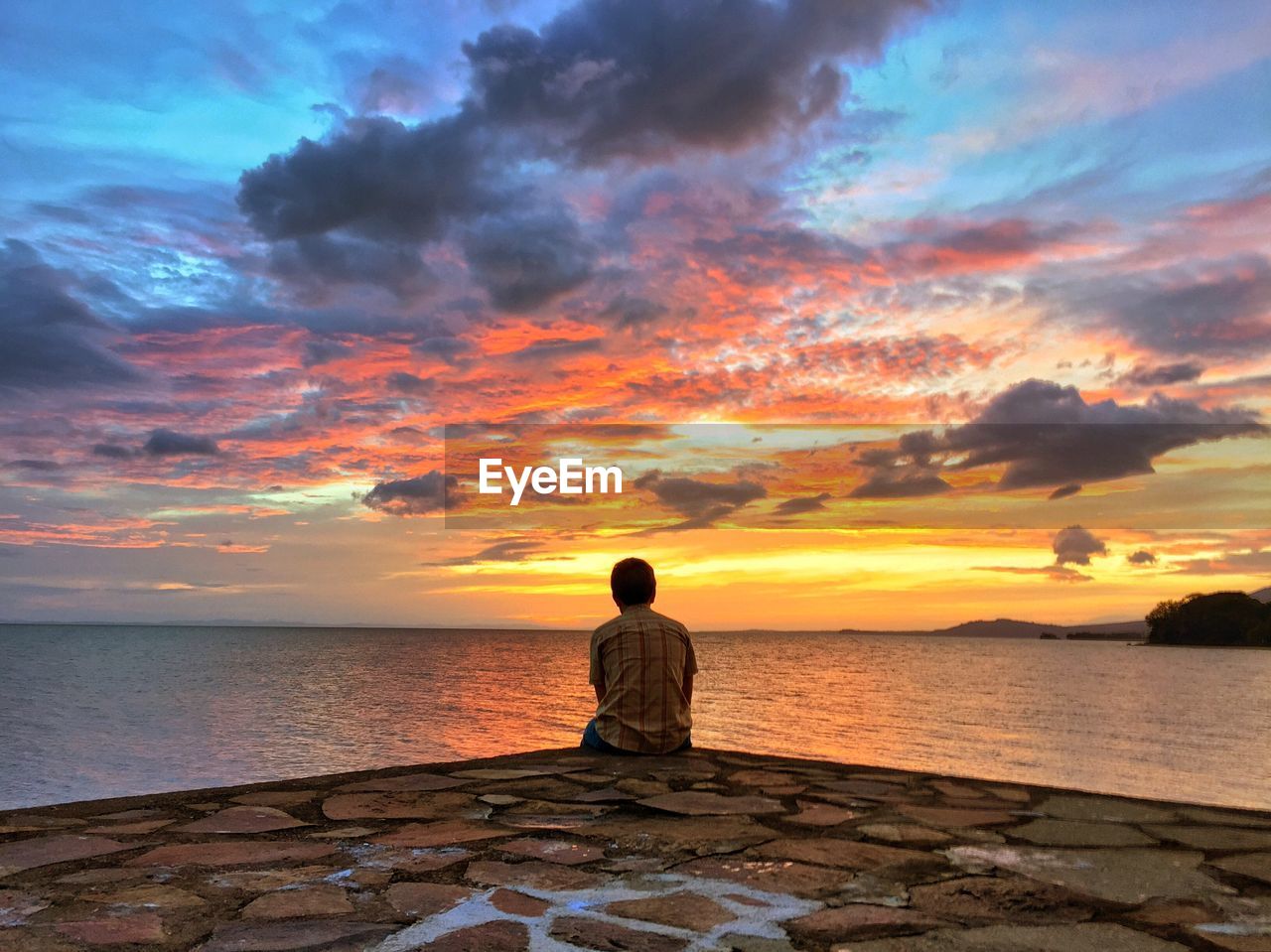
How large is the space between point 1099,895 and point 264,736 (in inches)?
1142

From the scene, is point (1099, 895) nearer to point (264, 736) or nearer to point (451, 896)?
Result: point (451, 896)

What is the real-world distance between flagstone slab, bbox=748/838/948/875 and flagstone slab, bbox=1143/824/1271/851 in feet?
4.93

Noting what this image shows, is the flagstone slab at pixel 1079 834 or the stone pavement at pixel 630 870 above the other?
the stone pavement at pixel 630 870

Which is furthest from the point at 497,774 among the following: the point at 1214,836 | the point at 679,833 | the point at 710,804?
the point at 1214,836

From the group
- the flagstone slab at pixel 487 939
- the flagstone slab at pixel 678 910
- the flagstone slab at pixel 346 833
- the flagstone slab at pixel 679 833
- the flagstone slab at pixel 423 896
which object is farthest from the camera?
the flagstone slab at pixel 346 833

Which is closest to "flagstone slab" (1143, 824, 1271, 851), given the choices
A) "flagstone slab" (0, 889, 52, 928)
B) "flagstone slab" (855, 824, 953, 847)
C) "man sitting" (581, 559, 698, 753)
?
"flagstone slab" (855, 824, 953, 847)

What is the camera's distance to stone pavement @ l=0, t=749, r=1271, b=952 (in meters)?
3.05

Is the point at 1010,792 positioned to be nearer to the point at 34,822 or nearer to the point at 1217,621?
the point at 34,822

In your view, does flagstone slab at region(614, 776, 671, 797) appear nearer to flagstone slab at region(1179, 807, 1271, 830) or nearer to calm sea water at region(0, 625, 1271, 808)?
flagstone slab at region(1179, 807, 1271, 830)

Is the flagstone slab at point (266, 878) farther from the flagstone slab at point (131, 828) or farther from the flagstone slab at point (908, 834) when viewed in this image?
the flagstone slab at point (908, 834)

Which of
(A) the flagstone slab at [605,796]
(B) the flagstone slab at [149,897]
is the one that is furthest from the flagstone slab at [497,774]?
(B) the flagstone slab at [149,897]

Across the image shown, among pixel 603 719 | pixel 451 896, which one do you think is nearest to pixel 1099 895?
pixel 451 896

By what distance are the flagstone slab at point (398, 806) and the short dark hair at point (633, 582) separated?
2045 millimetres

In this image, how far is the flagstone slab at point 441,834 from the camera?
14.1 feet
